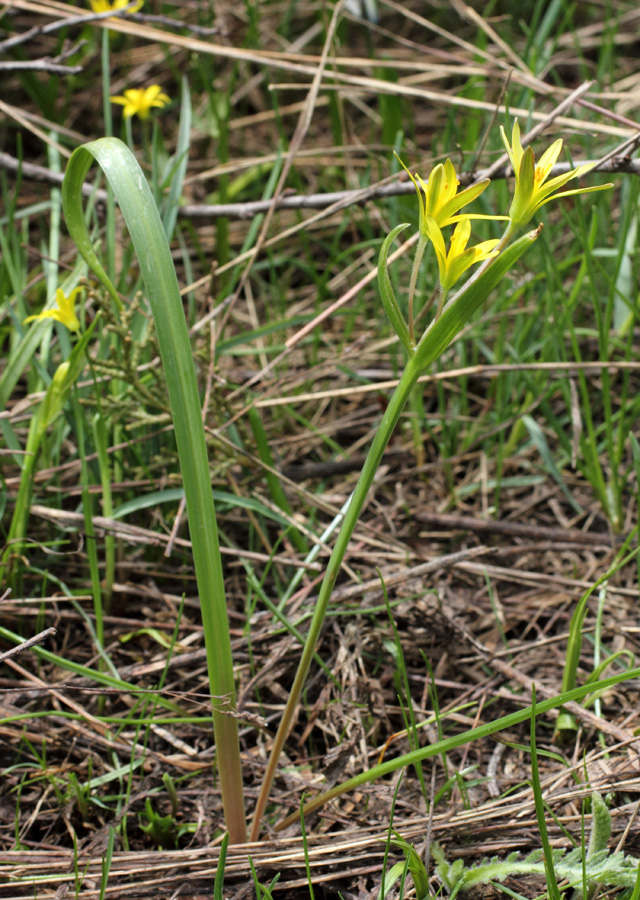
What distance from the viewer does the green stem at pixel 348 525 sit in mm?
980

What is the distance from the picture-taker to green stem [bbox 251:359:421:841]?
98 cm

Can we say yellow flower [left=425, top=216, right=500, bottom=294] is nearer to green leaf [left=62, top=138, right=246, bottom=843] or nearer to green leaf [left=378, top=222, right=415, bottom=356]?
green leaf [left=378, top=222, right=415, bottom=356]

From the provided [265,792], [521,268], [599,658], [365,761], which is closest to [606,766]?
[599,658]

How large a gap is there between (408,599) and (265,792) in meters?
0.53

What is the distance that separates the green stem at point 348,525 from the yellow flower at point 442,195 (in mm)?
187

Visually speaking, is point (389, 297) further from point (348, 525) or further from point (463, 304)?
point (348, 525)

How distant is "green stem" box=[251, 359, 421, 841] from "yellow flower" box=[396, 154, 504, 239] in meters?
0.19

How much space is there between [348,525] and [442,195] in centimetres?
47

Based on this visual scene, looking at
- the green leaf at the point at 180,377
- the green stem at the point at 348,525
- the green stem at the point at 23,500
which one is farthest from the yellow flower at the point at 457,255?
the green stem at the point at 23,500

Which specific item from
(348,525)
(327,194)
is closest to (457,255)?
(348,525)

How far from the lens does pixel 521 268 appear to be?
6.91ft

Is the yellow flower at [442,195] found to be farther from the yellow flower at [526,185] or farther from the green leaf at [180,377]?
the green leaf at [180,377]

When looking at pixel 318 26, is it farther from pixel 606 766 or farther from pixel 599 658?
pixel 606 766

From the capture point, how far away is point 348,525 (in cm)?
107
